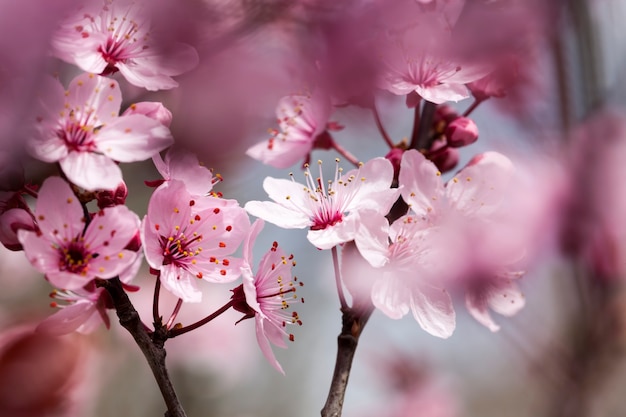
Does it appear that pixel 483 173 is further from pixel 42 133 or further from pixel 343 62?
pixel 42 133

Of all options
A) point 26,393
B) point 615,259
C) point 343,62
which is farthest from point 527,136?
point 26,393

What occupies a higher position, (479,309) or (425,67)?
(425,67)

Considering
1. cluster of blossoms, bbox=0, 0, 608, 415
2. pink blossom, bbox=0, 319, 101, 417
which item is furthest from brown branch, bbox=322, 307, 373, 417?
pink blossom, bbox=0, 319, 101, 417

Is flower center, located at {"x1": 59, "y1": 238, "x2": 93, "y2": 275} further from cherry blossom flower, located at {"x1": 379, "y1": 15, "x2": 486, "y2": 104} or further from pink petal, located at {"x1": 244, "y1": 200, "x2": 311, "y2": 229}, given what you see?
cherry blossom flower, located at {"x1": 379, "y1": 15, "x2": 486, "y2": 104}

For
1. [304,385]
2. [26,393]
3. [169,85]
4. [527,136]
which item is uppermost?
[169,85]

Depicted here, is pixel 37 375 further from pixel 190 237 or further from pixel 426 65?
pixel 426 65

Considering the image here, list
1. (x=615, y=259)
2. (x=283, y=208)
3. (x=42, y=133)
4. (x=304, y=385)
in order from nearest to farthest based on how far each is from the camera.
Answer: (x=42, y=133) → (x=283, y=208) → (x=615, y=259) → (x=304, y=385)

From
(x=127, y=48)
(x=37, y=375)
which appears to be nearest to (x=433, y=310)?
(x=127, y=48)
